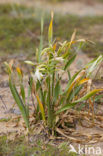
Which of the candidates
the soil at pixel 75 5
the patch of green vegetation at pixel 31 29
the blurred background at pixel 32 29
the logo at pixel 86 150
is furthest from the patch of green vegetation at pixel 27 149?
the soil at pixel 75 5

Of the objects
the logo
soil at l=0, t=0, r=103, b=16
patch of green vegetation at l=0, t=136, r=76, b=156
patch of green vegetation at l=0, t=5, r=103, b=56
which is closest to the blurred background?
patch of green vegetation at l=0, t=5, r=103, b=56

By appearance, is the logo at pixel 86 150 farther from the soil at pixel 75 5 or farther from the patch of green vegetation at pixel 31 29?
the soil at pixel 75 5

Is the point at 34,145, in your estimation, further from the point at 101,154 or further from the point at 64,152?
the point at 101,154

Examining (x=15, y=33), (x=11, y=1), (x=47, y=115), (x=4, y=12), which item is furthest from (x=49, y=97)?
(x=11, y=1)

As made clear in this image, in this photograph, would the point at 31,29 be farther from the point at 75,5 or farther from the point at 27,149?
the point at 27,149

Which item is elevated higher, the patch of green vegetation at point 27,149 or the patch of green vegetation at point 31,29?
the patch of green vegetation at point 31,29

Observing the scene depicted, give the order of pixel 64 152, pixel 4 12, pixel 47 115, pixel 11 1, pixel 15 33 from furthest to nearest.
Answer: pixel 11 1 < pixel 4 12 < pixel 15 33 < pixel 47 115 < pixel 64 152
